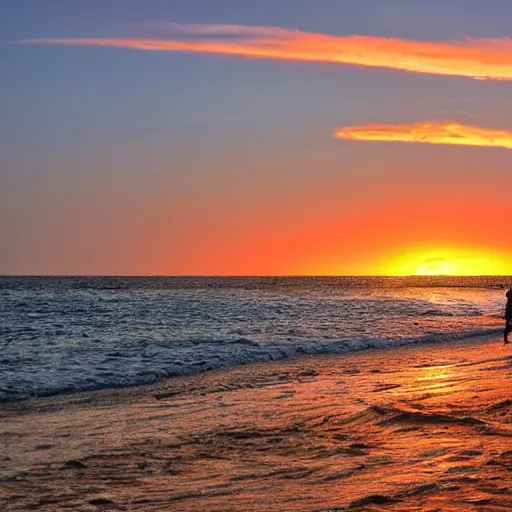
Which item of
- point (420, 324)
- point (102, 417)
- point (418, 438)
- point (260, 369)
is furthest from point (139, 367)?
point (420, 324)

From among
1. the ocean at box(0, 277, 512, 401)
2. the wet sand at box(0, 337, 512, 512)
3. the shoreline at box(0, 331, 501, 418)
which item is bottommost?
the shoreline at box(0, 331, 501, 418)

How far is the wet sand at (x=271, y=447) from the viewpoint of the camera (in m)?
6.86

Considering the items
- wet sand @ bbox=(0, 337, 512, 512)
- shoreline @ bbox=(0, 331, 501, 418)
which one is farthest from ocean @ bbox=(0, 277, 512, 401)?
wet sand @ bbox=(0, 337, 512, 512)

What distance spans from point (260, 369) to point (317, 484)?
1251 centimetres

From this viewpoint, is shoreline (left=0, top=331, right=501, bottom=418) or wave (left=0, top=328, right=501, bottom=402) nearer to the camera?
shoreline (left=0, top=331, right=501, bottom=418)

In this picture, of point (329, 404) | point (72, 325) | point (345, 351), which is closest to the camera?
point (329, 404)

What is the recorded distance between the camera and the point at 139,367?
19.6m

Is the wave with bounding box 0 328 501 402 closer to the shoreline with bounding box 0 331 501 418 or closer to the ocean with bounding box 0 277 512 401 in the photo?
the ocean with bounding box 0 277 512 401

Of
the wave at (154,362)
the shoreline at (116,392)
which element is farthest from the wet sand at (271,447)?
the wave at (154,362)

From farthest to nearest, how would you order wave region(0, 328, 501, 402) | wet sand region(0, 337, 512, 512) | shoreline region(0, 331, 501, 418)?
wave region(0, 328, 501, 402), shoreline region(0, 331, 501, 418), wet sand region(0, 337, 512, 512)

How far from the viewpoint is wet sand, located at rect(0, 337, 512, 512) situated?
686 cm

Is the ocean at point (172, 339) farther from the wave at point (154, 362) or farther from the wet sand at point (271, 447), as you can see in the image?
the wet sand at point (271, 447)

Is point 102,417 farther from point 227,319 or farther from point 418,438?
point 227,319

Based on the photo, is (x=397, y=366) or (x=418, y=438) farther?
(x=397, y=366)
